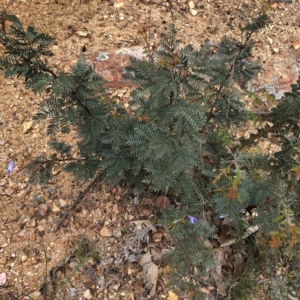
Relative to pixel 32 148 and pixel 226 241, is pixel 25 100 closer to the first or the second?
pixel 32 148

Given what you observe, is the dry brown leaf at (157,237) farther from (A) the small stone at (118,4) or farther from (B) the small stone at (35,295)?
(A) the small stone at (118,4)

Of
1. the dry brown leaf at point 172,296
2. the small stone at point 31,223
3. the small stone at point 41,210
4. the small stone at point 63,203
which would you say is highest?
the small stone at point 63,203

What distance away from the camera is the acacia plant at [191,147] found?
160cm

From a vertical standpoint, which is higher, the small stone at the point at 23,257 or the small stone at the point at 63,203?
the small stone at the point at 63,203

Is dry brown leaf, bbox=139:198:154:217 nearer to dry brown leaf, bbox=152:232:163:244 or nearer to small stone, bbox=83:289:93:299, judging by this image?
dry brown leaf, bbox=152:232:163:244

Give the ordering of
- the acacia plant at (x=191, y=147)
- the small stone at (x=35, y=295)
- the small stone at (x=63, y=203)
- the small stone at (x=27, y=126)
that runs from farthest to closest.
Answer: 1. the small stone at (x=27, y=126)
2. the small stone at (x=63, y=203)
3. the small stone at (x=35, y=295)
4. the acacia plant at (x=191, y=147)

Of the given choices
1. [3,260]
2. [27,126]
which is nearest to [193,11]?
[27,126]

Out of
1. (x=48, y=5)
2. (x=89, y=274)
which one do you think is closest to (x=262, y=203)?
(x=89, y=274)

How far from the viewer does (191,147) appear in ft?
6.20

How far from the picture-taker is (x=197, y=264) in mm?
2109

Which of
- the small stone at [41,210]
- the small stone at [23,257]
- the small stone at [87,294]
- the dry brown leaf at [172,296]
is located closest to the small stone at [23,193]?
the small stone at [41,210]

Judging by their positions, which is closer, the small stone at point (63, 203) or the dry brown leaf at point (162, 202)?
the dry brown leaf at point (162, 202)

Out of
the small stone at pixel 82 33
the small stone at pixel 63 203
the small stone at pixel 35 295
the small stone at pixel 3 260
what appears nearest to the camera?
the small stone at pixel 35 295

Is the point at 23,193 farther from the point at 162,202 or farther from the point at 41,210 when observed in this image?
the point at 162,202
